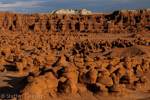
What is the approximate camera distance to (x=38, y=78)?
16.3 feet

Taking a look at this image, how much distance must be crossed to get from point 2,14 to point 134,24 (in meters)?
29.5

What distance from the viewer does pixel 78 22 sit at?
34.9 m

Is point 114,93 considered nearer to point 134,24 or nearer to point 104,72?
point 104,72

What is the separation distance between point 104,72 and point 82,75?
848 mm

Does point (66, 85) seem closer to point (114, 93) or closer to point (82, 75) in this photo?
point (82, 75)

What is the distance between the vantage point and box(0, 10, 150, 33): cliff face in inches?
1275

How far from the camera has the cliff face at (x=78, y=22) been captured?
3238cm

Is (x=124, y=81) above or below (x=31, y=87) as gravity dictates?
below

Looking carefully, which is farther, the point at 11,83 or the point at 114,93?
the point at 11,83

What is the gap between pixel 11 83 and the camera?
5.98 metres

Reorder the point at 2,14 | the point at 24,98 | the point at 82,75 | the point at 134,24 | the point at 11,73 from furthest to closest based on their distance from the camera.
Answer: the point at 2,14 < the point at 134,24 < the point at 11,73 < the point at 82,75 < the point at 24,98

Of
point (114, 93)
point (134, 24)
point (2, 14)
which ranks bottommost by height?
point (114, 93)

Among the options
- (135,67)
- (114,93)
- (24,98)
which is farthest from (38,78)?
(135,67)

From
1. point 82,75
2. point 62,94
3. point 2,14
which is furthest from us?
point 2,14
